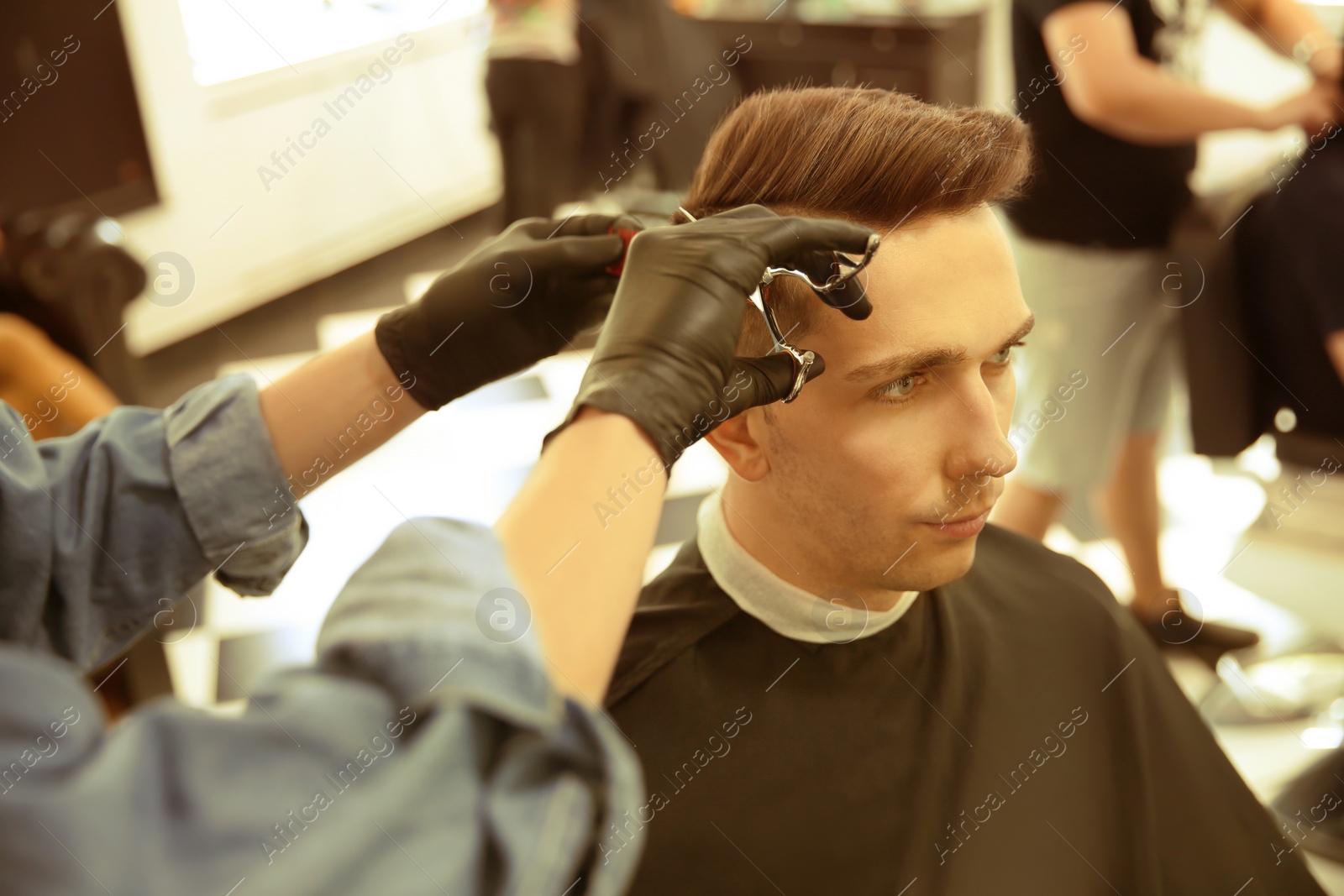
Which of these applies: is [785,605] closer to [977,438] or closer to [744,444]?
[744,444]

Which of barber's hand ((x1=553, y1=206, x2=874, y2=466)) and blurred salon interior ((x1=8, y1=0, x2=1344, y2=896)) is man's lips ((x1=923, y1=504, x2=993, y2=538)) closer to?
blurred salon interior ((x1=8, y1=0, x2=1344, y2=896))

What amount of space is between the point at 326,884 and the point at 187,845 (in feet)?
0.26

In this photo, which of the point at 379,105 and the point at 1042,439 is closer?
the point at 1042,439

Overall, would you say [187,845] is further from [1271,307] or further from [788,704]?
[1271,307]

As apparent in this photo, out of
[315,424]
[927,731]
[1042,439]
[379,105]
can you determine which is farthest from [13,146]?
[927,731]

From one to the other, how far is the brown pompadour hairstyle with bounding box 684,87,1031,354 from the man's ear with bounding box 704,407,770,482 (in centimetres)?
9

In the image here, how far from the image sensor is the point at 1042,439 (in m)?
2.42

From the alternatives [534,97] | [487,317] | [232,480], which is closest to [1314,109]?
[487,317]

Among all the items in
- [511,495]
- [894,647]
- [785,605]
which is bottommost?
[511,495]

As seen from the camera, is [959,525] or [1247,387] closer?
[959,525]

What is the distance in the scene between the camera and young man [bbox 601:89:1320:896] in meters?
1.17

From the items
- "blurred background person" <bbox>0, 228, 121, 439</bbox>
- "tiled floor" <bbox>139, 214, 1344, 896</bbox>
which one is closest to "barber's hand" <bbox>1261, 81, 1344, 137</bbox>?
"tiled floor" <bbox>139, 214, 1344, 896</bbox>

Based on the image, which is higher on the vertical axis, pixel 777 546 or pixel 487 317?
pixel 487 317

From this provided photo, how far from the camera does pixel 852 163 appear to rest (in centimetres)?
119
